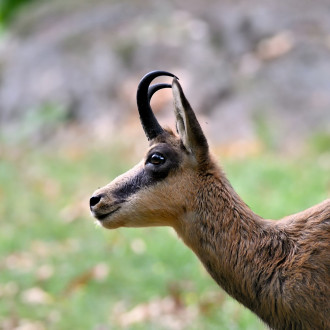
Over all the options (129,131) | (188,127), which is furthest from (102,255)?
(129,131)

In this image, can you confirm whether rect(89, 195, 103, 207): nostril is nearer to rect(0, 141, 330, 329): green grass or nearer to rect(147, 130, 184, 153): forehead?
rect(147, 130, 184, 153): forehead

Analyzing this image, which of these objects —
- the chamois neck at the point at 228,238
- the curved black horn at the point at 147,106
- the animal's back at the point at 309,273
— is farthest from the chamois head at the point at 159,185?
the animal's back at the point at 309,273

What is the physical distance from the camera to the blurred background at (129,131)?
7586mm

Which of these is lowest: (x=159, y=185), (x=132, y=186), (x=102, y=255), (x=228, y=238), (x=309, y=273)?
(x=309, y=273)

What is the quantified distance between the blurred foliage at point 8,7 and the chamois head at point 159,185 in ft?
53.5

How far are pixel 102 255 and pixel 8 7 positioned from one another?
44.2ft

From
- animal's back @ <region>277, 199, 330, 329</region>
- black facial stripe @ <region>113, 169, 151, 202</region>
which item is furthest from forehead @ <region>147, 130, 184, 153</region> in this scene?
animal's back @ <region>277, 199, 330, 329</region>

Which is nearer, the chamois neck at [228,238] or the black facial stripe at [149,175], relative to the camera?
the chamois neck at [228,238]

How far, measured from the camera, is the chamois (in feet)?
14.1

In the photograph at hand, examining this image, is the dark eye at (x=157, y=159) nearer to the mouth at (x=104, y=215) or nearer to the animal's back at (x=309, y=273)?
the mouth at (x=104, y=215)

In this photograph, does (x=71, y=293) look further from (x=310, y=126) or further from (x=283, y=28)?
(x=283, y=28)

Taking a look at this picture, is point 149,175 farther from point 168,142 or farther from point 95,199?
point 95,199

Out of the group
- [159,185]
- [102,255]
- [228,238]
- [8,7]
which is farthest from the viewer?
[8,7]

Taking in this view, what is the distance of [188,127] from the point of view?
463 cm
